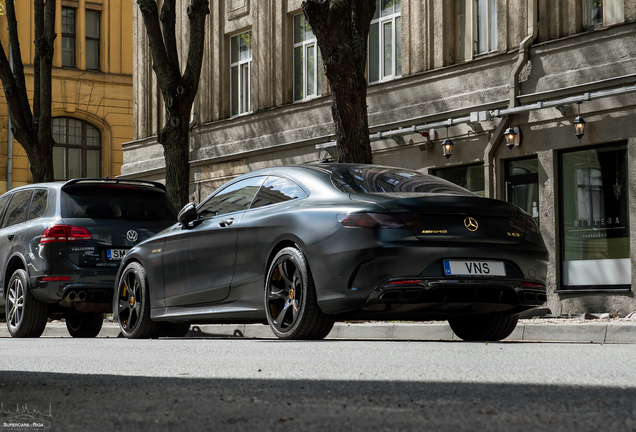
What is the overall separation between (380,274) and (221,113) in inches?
752

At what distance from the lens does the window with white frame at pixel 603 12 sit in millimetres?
17219

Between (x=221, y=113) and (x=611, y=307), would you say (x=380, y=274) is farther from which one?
(x=221, y=113)

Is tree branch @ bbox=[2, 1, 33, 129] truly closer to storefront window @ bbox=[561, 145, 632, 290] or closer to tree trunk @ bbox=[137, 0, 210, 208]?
tree trunk @ bbox=[137, 0, 210, 208]

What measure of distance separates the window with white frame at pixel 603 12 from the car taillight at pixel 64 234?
9.88 metres

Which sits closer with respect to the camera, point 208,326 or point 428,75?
point 208,326

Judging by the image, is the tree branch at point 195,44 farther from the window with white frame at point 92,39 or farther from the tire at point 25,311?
the window with white frame at point 92,39

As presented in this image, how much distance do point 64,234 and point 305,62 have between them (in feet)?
44.3

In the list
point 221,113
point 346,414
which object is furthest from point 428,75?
point 346,414

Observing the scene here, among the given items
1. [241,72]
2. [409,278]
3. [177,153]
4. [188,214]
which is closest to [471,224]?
[409,278]

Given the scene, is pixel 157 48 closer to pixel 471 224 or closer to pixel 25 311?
pixel 25 311

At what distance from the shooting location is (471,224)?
7.99m

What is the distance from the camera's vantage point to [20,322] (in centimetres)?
1163

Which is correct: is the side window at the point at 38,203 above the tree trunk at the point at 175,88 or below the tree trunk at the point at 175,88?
below

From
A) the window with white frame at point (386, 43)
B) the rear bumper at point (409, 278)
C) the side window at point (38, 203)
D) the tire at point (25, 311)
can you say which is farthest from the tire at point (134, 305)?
the window with white frame at point (386, 43)
